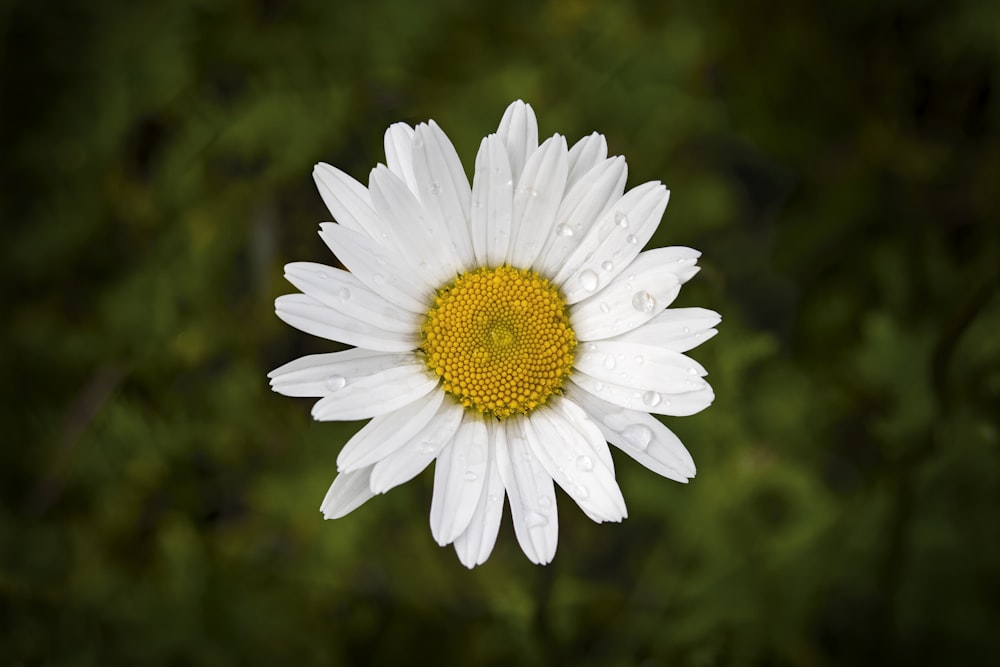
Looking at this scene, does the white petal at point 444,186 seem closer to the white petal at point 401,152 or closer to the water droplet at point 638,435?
the white petal at point 401,152

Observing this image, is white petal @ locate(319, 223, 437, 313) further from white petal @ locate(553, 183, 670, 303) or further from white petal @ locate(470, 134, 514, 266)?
white petal @ locate(553, 183, 670, 303)

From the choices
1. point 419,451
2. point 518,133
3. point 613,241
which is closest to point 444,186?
point 518,133

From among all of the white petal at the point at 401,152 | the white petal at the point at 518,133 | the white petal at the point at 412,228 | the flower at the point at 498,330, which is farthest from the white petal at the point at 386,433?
the white petal at the point at 518,133

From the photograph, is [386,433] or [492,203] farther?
[492,203]

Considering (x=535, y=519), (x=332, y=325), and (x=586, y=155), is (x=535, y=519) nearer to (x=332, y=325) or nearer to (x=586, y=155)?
(x=332, y=325)

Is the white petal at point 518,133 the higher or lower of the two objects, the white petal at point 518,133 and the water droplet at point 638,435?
the higher

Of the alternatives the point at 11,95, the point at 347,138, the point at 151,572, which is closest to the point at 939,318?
the point at 347,138

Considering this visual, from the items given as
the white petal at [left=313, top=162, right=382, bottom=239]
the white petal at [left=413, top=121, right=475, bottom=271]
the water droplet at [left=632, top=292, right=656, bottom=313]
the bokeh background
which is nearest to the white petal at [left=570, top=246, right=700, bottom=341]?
the water droplet at [left=632, top=292, right=656, bottom=313]
